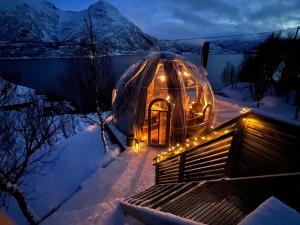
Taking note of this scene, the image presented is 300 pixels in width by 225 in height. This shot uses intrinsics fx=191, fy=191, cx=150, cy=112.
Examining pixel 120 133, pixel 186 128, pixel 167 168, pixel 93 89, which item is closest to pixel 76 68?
pixel 93 89

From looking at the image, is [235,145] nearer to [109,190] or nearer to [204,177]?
[204,177]

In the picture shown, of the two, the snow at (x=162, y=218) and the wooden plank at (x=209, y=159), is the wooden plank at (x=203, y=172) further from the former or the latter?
the snow at (x=162, y=218)

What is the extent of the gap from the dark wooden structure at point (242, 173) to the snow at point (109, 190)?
2998mm

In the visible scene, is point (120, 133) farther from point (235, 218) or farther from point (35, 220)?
point (235, 218)

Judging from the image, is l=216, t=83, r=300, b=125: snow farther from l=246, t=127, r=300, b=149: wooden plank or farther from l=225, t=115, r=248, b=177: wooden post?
l=246, t=127, r=300, b=149: wooden plank

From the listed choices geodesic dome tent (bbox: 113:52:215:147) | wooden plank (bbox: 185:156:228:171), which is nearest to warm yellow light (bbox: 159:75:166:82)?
geodesic dome tent (bbox: 113:52:215:147)

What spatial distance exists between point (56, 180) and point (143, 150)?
5529 millimetres

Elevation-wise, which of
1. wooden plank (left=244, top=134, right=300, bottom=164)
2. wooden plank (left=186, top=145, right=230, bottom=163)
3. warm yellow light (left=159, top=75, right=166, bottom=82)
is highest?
warm yellow light (left=159, top=75, right=166, bottom=82)

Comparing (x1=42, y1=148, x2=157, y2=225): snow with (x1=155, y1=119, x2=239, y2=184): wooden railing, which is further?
(x1=42, y1=148, x2=157, y2=225): snow

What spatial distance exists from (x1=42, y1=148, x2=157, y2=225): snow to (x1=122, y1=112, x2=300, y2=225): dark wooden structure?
2998 millimetres

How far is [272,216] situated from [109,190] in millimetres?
8592

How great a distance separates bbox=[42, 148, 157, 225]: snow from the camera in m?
7.09

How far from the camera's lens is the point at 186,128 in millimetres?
12914

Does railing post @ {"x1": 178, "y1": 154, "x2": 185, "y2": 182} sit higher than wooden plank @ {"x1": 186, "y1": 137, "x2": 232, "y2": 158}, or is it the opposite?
wooden plank @ {"x1": 186, "y1": 137, "x2": 232, "y2": 158}
